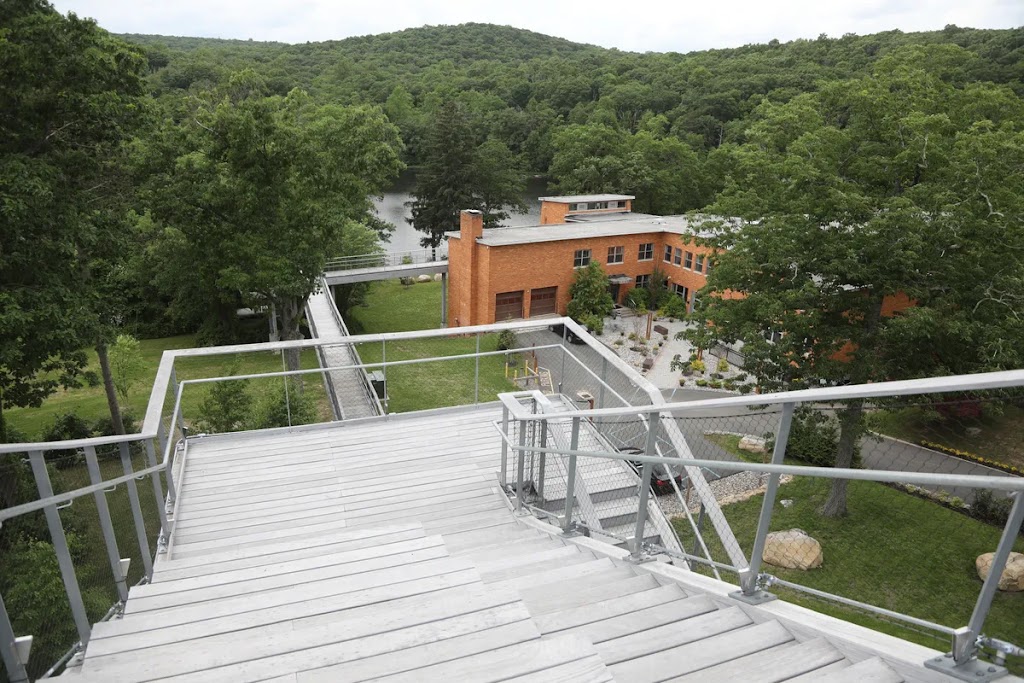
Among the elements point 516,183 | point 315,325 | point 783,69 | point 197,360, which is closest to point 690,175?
point 516,183

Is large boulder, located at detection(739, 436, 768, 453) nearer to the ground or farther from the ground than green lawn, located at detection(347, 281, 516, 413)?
farther from the ground

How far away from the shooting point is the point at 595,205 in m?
34.8

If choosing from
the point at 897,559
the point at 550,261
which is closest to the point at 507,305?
the point at 550,261

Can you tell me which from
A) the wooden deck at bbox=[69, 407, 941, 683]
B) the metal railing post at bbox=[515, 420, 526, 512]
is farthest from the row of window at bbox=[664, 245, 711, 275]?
the wooden deck at bbox=[69, 407, 941, 683]

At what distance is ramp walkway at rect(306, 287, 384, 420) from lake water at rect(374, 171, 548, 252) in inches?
682

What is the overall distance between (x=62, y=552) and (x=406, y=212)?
53.3 meters

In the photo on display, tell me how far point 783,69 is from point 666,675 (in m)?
75.4

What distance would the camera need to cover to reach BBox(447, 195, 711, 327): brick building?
27422 millimetres

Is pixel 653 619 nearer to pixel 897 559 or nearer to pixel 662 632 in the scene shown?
pixel 662 632

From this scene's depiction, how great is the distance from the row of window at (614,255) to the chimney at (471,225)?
4.63 meters

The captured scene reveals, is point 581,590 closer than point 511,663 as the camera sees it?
No

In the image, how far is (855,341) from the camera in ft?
44.3

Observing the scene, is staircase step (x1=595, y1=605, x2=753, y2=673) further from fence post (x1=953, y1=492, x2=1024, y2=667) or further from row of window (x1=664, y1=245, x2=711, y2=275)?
row of window (x1=664, y1=245, x2=711, y2=275)

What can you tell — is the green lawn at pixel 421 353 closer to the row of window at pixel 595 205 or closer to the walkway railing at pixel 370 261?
the walkway railing at pixel 370 261
